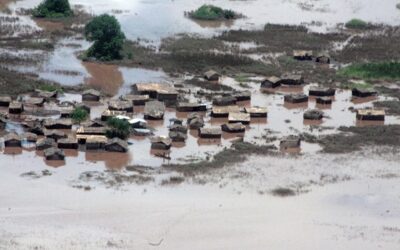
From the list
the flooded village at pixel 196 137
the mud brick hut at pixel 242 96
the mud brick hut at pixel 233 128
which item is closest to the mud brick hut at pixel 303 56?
the flooded village at pixel 196 137

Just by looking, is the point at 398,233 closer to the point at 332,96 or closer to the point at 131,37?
the point at 332,96

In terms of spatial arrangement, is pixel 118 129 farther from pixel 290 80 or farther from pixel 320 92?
pixel 290 80

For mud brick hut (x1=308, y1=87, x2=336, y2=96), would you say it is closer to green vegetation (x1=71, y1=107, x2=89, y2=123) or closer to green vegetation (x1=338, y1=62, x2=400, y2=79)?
green vegetation (x1=338, y1=62, x2=400, y2=79)

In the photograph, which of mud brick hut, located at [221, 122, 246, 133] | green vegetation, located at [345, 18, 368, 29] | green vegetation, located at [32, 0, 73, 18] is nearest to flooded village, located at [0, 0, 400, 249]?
mud brick hut, located at [221, 122, 246, 133]

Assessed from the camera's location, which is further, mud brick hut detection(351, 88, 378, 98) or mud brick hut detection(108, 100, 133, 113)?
mud brick hut detection(351, 88, 378, 98)

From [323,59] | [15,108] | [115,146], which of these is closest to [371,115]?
[323,59]
